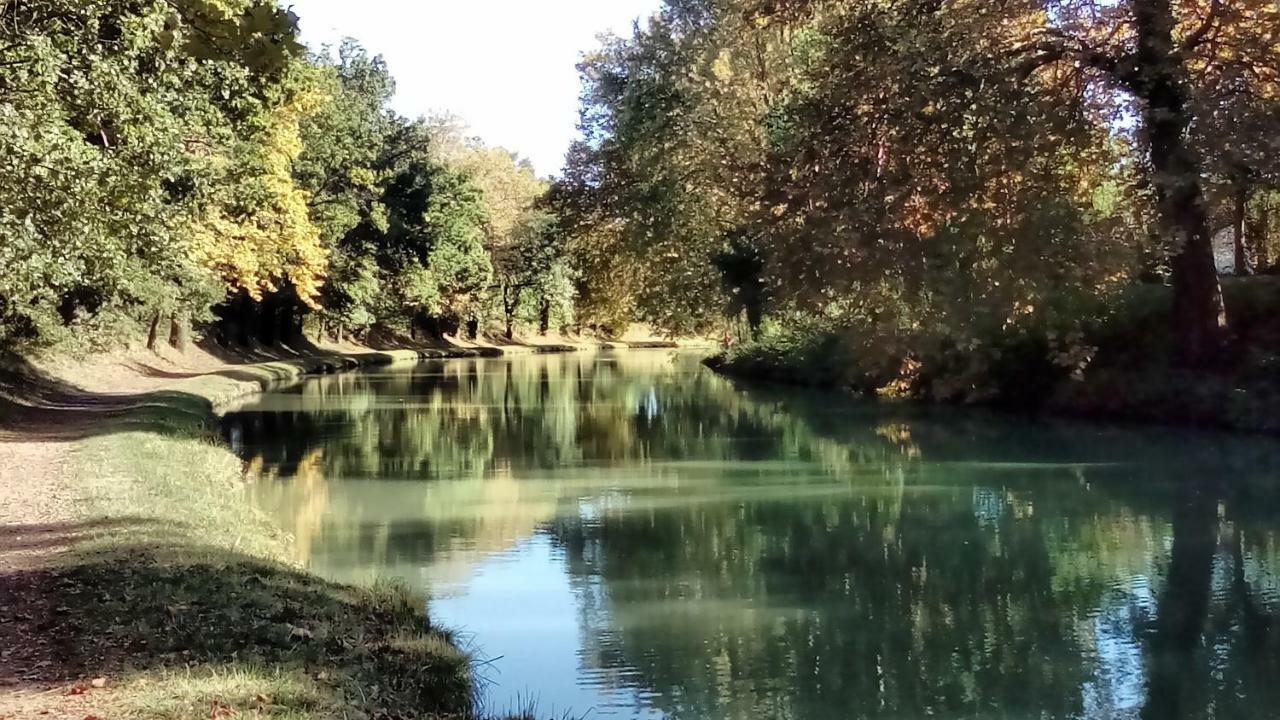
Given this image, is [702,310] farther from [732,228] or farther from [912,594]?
[912,594]

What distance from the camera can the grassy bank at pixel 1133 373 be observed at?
Result: 2270 centimetres

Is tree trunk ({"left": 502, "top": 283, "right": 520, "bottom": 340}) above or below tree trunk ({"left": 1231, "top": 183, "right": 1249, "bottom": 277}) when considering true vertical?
above

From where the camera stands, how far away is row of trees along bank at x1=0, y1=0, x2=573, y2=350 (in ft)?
40.2

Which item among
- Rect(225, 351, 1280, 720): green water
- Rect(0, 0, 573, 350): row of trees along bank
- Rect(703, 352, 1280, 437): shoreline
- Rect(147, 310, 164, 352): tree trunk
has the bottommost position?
Rect(225, 351, 1280, 720): green water

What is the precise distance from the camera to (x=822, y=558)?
1305cm

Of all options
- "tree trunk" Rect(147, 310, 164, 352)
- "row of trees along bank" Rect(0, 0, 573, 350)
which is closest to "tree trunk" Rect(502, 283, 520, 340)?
"row of trees along bank" Rect(0, 0, 573, 350)

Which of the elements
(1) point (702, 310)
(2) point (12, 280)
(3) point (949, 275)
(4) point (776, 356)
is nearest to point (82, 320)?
(2) point (12, 280)

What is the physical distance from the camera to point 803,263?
579 inches

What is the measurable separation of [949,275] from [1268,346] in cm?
1228

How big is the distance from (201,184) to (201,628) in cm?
1537

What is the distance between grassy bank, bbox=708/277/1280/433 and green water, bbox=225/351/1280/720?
1013 mm

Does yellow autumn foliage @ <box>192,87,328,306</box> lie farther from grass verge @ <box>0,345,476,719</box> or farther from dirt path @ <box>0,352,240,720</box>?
grass verge @ <box>0,345,476,719</box>

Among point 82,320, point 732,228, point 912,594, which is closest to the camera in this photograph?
point 912,594

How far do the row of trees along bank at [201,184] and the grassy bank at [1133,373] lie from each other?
38.7ft
